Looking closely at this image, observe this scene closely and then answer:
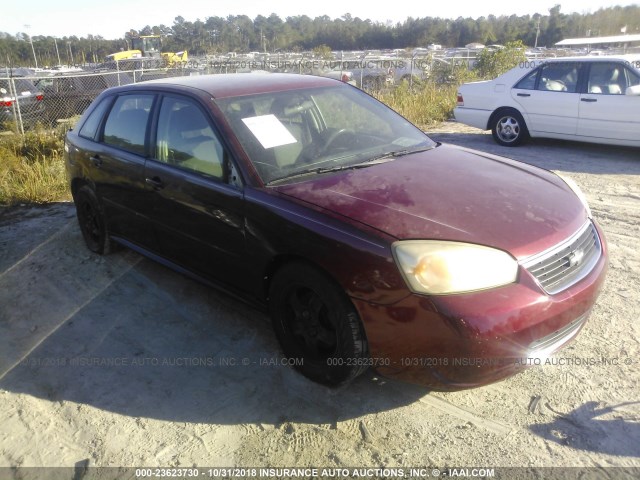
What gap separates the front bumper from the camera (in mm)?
2254

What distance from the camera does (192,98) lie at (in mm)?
3424

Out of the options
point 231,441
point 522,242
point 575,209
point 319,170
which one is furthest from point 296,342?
point 575,209

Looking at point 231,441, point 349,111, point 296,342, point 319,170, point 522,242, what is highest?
point 349,111

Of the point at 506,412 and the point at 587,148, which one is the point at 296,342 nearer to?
the point at 506,412

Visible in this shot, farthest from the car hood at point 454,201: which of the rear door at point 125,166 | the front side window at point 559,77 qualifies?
the front side window at point 559,77

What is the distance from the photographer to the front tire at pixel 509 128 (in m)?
8.91

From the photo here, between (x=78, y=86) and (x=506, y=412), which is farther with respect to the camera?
(x=78, y=86)

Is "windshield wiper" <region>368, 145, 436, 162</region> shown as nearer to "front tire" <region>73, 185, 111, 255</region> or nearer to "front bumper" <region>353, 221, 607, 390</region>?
"front bumper" <region>353, 221, 607, 390</region>

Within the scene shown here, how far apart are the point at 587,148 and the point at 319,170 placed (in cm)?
733

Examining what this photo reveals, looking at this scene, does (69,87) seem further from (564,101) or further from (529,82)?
(564,101)

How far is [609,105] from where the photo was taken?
7.87 metres

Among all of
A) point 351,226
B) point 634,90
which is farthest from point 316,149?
point 634,90

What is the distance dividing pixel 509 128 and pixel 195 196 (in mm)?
7258

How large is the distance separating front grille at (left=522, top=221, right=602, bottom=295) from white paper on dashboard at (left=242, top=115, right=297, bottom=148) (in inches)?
64.1
